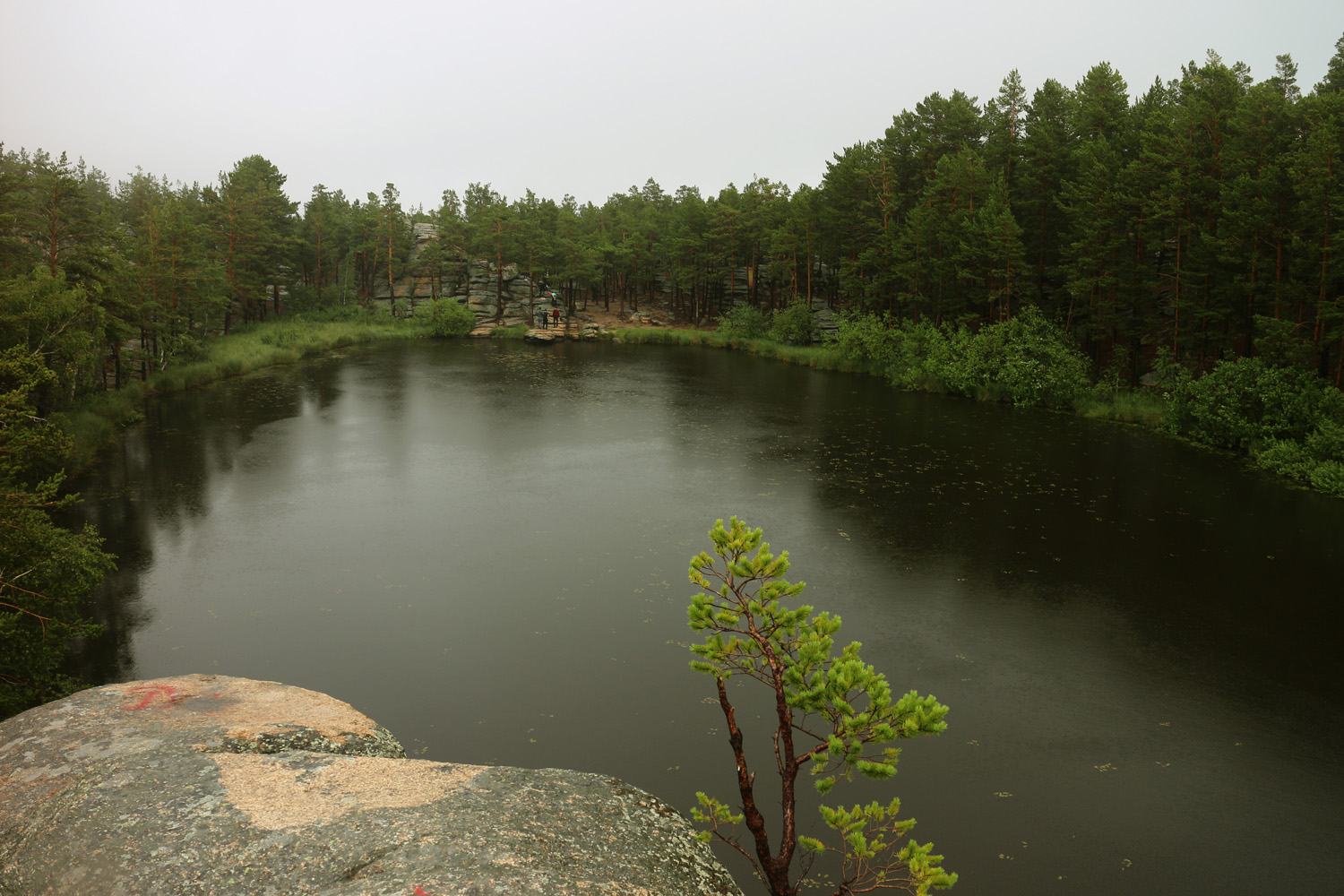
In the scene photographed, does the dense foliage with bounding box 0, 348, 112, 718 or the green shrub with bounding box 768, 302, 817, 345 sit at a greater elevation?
the green shrub with bounding box 768, 302, 817, 345

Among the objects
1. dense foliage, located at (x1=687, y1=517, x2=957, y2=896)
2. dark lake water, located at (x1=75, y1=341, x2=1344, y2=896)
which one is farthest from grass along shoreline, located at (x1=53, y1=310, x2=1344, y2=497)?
dense foliage, located at (x1=687, y1=517, x2=957, y2=896)

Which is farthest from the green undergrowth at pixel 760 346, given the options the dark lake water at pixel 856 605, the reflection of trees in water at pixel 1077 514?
the dark lake water at pixel 856 605

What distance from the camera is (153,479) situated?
1947 cm

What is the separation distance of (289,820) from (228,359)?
133 feet

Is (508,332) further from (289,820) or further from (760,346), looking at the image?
(289,820)

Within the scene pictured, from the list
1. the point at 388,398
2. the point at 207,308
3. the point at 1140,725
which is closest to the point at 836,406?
the point at 388,398

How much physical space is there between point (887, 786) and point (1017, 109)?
45.4 meters

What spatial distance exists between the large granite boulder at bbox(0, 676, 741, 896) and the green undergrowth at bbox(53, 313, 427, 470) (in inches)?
734

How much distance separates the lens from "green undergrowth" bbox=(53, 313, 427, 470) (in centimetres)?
2261

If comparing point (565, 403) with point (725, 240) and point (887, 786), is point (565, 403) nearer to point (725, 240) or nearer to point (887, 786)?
point (887, 786)

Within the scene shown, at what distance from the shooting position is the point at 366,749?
6.08 m

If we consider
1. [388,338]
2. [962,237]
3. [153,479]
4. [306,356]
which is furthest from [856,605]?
[388,338]

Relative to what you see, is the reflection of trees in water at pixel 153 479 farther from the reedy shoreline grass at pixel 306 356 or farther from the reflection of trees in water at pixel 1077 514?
the reflection of trees in water at pixel 1077 514

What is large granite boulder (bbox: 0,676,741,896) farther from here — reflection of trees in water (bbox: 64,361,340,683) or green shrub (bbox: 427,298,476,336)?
green shrub (bbox: 427,298,476,336)
